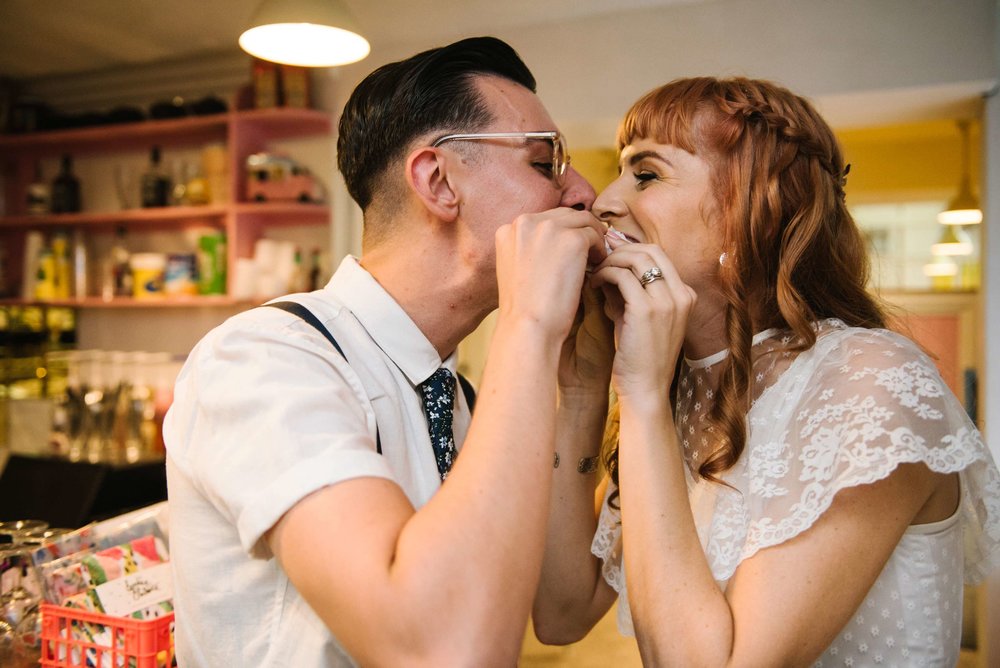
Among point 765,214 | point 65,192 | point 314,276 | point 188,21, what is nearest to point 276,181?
point 314,276

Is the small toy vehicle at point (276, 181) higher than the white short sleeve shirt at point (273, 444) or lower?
higher

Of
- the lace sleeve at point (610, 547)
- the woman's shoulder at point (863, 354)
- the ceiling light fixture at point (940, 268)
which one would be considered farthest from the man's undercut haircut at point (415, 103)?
the ceiling light fixture at point (940, 268)

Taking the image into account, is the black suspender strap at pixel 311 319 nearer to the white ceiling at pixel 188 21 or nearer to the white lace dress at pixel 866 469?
the white lace dress at pixel 866 469

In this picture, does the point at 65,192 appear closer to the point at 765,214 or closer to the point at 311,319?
the point at 311,319

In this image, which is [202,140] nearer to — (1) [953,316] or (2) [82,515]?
(2) [82,515]

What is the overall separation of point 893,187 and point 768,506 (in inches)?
259

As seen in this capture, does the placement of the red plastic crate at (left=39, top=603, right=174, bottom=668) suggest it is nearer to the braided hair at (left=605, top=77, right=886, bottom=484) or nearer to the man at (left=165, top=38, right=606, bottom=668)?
the man at (left=165, top=38, right=606, bottom=668)

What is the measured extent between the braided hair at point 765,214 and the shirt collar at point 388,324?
21.0 inches

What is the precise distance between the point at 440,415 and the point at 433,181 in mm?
387

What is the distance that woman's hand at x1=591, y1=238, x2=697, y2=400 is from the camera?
1247mm

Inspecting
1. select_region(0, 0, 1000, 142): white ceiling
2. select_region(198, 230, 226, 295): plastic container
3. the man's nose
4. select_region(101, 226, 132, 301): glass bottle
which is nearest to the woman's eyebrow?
the man's nose

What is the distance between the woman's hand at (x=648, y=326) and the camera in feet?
4.09

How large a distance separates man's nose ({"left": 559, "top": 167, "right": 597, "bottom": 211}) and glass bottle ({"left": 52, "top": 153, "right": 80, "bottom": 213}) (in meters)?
4.25

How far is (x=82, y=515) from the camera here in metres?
2.83
